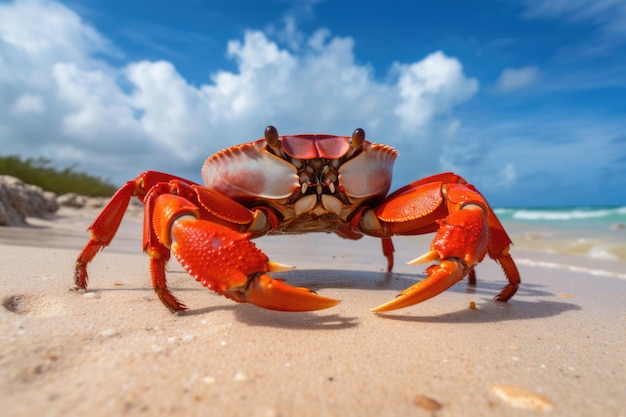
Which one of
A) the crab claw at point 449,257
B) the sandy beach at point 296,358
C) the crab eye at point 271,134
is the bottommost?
the sandy beach at point 296,358

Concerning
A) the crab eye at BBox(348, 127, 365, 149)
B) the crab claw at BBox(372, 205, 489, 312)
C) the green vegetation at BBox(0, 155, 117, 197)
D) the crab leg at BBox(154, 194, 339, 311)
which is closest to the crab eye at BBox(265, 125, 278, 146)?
the crab eye at BBox(348, 127, 365, 149)

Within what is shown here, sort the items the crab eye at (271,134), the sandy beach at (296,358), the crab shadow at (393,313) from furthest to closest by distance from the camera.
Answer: the crab eye at (271,134), the crab shadow at (393,313), the sandy beach at (296,358)

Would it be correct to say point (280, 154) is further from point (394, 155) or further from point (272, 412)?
point (272, 412)

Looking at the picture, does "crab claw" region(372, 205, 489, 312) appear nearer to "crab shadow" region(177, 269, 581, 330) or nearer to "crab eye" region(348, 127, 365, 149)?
"crab shadow" region(177, 269, 581, 330)

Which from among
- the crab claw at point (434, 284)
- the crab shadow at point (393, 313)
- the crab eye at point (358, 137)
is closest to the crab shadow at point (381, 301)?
the crab shadow at point (393, 313)

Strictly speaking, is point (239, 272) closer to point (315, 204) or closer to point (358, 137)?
point (315, 204)

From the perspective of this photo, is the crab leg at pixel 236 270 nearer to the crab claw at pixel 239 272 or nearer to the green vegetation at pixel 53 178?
the crab claw at pixel 239 272

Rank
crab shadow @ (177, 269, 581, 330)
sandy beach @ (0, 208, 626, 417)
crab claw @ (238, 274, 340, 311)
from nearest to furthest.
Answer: sandy beach @ (0, 208, 626, 417) → crab claw @ (238, 274, 340, 311) → crab shadow @ (177, 269, 581, 330)
